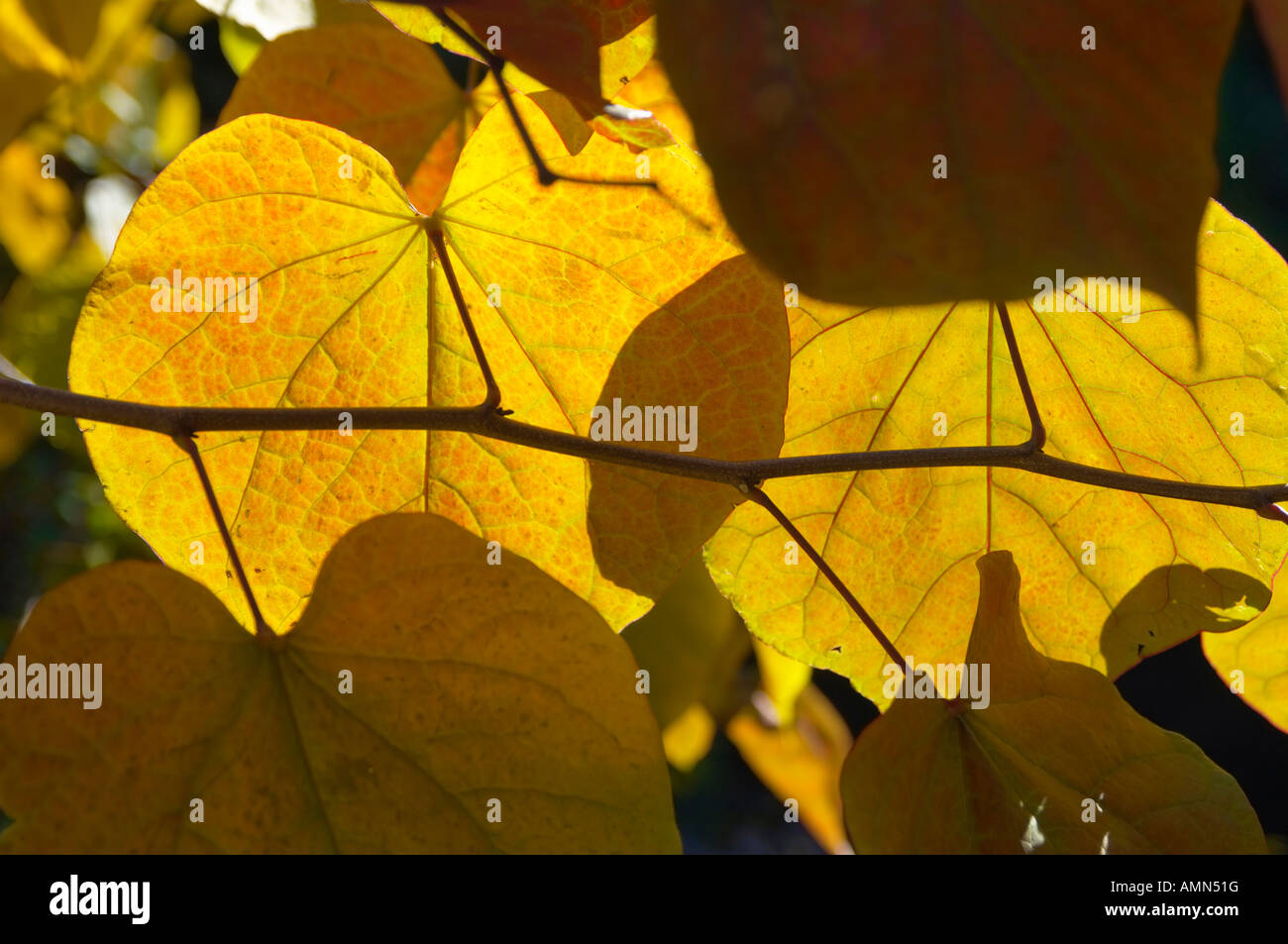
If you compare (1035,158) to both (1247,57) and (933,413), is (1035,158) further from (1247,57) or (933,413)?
(1247,57)

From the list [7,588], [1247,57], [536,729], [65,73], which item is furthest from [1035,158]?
[1247,57]

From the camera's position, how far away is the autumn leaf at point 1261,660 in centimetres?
48

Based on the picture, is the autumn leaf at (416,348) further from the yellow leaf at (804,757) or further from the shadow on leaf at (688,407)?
the yellow leaf at (804,757)

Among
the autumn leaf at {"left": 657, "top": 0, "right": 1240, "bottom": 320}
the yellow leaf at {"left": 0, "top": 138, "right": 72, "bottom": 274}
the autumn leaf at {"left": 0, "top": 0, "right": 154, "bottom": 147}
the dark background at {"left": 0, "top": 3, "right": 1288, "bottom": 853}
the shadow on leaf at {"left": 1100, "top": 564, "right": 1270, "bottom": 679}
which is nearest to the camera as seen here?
the autumn leaf at {"left": 657, "top": 0, "right": 1240, "bottom": 320}

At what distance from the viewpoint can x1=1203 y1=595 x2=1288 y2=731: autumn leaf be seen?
482 millimetres

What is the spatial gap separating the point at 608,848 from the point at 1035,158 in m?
0.25

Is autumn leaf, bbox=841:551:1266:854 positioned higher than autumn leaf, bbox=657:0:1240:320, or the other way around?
autumn leaf, bbox=657:0:1240:320

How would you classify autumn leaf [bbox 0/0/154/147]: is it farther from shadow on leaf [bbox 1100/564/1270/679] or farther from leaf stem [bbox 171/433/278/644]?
shadow on leaf [bbox 1100/564/1270/679]

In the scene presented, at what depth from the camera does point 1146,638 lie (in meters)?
0.43

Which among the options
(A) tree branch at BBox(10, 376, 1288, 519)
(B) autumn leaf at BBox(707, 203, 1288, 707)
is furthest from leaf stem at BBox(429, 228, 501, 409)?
(B) autumn leaf at BBox(707, 203, 1288, 707)

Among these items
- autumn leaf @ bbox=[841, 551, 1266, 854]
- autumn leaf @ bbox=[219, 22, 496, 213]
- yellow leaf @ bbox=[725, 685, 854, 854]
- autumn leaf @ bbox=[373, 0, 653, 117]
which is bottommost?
yellow leaf @ bbox=[725, 685, 854, 854]

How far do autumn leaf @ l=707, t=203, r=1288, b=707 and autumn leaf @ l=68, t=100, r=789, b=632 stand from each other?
63mm

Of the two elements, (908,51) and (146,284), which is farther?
(146,284)
